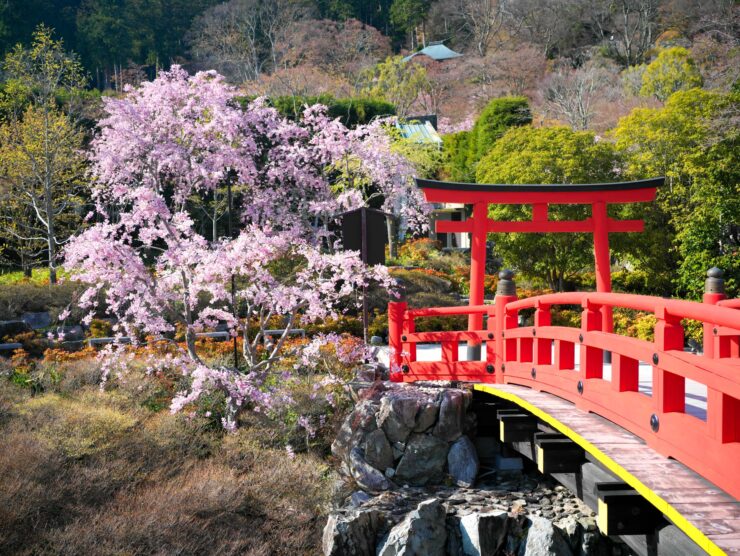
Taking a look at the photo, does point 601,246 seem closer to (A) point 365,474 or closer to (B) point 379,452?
(B) point 379,452

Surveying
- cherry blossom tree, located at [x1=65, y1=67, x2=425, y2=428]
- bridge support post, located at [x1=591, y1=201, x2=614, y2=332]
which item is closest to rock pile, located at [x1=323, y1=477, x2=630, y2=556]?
cherry blossom tree, located at [x1=65, y1=67, x2=425, y2=428]

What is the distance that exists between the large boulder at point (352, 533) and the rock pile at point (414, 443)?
0.87 meters

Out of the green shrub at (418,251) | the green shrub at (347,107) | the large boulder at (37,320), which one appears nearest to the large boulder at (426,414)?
the large boulder at (37,320)

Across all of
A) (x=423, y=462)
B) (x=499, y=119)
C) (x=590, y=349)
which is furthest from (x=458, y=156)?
(x=590, y=349)

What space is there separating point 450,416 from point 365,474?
3.82 feet

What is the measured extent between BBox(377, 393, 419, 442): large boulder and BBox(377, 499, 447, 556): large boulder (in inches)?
49.3

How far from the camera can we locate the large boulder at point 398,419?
862 cm

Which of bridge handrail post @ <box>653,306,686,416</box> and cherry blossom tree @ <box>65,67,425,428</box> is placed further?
cherry blossom tree @ <box>65,67,425,428</box>

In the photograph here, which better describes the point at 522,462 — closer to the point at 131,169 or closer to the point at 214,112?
the point at 214,112

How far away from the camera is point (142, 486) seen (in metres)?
8.59

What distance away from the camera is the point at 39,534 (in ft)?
24.2

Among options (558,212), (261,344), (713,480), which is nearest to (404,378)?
(261,344)

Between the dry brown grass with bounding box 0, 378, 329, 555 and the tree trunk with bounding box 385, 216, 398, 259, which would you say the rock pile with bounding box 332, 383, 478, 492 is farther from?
the tree trunk with bounding box 385, 216, 398, 259

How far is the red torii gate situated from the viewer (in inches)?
365
